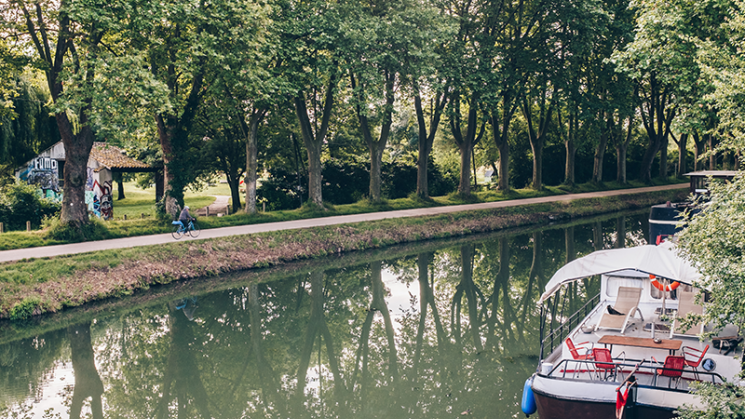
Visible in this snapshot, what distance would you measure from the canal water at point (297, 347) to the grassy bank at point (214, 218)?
481cm

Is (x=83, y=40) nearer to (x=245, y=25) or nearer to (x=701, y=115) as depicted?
(x=245, y=25)

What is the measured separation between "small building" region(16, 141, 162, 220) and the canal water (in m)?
11.8

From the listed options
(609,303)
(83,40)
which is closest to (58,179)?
(83,40)

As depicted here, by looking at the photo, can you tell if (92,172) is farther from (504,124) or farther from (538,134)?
(538,134)

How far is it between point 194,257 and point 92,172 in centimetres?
1238

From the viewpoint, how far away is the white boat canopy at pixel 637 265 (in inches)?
421

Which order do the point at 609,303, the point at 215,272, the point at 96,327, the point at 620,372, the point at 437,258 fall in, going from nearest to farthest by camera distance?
the point at 620,372, the point at 609,303, the point at 96,327, the point at 215,272, the point at 437,258

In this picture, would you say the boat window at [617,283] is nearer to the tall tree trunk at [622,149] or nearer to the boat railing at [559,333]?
the boat railing at [559,333]

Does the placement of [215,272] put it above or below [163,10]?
below

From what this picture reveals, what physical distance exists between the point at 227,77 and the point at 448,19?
13481 millimetres

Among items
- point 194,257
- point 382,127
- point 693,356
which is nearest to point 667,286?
point 693,356

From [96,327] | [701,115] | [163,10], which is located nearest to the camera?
[96,327]

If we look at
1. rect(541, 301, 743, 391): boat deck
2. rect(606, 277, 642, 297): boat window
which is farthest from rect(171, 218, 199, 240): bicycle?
rect(541, 301, 743, 391): boat deck

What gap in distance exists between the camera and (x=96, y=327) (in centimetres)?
1739
